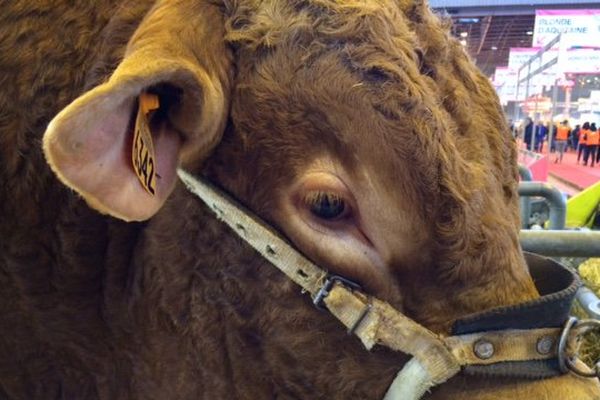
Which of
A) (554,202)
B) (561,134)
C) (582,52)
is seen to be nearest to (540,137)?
(561,134)

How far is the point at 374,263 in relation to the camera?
66.2 inches

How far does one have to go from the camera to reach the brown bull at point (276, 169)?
1.59 m

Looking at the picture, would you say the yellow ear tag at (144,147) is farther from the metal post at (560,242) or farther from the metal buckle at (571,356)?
the metal post at (560,242)

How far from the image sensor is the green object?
522cm

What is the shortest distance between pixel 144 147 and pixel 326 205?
440mm

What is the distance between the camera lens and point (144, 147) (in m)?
1.53

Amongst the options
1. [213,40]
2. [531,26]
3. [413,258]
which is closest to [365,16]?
[213,40]

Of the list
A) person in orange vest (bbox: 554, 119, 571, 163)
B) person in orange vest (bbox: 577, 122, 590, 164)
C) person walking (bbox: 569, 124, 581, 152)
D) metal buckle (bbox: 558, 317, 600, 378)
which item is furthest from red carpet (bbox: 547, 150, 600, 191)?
metal buckle (bbox: 558, 317, 600, 378)

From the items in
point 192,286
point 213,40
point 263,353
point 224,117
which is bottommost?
point 263,353

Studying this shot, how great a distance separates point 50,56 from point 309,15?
0.80 m

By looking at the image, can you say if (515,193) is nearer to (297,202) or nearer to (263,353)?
(297,202)

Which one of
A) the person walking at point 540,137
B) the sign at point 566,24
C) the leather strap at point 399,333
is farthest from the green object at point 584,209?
the person walking at point 540,137

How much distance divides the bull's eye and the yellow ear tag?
1.20 feet

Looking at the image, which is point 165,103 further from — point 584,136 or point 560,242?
point 584,136
